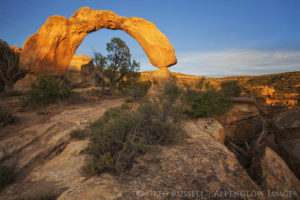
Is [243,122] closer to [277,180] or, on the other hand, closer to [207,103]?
[207,103]

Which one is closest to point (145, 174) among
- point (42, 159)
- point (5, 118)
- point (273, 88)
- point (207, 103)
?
point (42, 159)

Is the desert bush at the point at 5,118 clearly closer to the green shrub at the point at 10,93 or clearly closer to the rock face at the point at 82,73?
the green shrub at the point at 10,93

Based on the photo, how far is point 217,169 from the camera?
2236 millimetres

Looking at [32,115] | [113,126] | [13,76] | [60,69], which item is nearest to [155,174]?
[113,126]

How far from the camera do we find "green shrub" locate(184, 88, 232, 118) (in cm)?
586

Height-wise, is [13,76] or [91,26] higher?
[91,26]

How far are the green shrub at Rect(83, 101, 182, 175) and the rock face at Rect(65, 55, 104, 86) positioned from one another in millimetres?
12146

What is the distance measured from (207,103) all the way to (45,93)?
293 inches

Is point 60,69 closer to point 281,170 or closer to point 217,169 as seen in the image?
point 217,169

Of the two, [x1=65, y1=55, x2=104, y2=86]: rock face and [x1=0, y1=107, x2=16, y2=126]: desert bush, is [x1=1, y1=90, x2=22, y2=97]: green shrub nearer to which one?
[x1=65, y1=55, x2=104, y2=86]: rock face

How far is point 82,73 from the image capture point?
1435 cm

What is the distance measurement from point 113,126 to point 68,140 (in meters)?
2.20

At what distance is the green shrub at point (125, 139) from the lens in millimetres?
Answer: 2328

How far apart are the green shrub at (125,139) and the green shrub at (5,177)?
159cm
